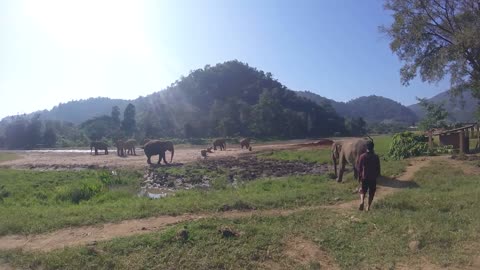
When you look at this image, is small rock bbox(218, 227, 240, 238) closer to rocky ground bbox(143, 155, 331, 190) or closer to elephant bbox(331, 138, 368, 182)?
elephant bbox(331, 138, 368, 182)

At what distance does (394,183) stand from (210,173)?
1212 centimetres

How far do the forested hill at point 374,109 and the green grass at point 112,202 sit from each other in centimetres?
15186

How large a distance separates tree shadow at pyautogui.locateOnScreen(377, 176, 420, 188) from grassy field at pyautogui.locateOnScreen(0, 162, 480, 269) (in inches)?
180

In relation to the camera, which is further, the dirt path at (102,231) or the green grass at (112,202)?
the green grass at (112,202)

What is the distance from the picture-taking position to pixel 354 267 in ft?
26.1

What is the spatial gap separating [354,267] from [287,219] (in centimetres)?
321

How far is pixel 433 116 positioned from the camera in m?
38.2

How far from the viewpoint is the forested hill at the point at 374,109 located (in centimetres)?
17075

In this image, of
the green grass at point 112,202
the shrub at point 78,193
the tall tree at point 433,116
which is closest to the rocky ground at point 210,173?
the green grass at point 112,202

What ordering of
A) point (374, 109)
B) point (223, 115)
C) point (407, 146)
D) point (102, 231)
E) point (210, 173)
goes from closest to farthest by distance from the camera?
point (102, 231), point (407, 146), point (210, 173), point (223, 115), point (374, 109)

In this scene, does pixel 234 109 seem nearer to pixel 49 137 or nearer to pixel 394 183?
pixel 49 137

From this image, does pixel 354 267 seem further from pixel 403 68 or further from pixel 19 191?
pixel 403 68

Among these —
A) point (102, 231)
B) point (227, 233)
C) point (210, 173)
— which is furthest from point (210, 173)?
point (227, 233)

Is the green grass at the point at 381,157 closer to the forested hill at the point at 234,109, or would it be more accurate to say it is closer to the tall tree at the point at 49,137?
the forested hill at the point at 234,109
